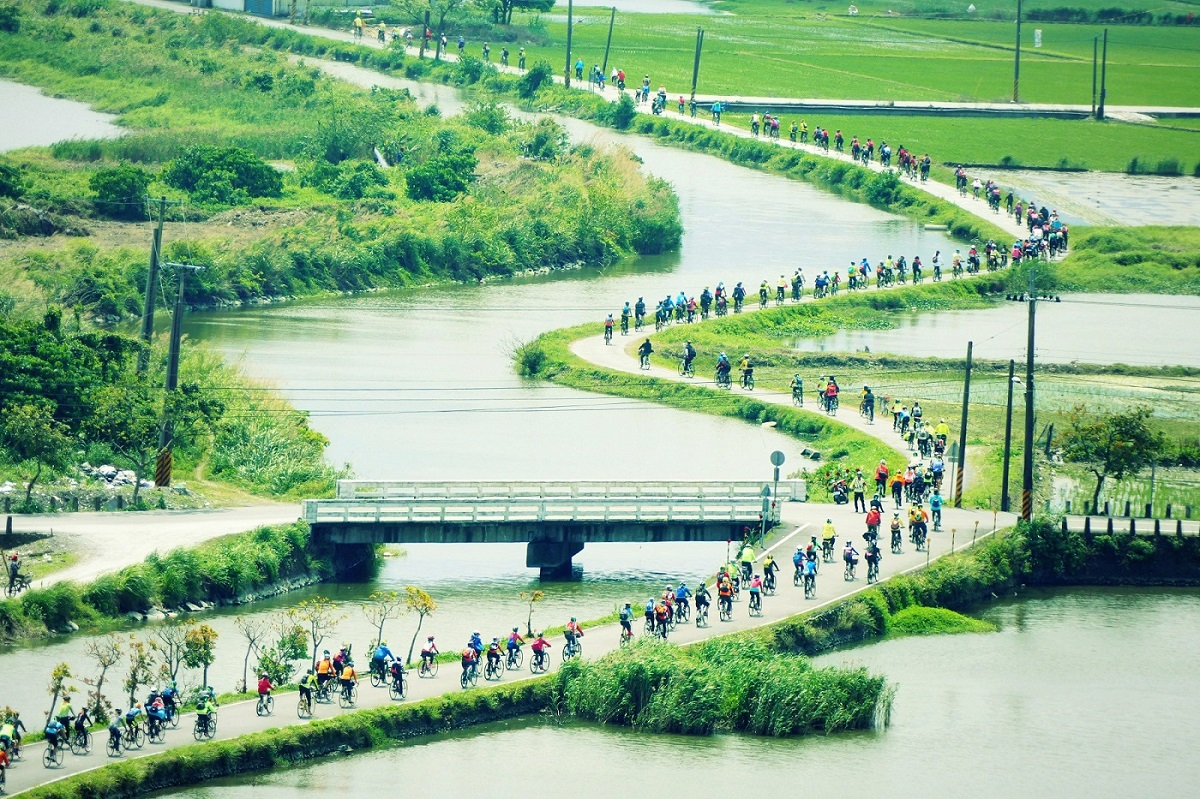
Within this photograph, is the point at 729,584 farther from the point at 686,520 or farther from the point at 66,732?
the point at 66,732

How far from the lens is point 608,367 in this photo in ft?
274

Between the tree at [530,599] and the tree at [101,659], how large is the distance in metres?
9.69

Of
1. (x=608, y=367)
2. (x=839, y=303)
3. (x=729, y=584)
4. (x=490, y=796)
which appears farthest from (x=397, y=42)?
(x=490, y=796)

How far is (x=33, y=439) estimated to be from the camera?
5831 centimetres

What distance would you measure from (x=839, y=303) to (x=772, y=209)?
26128mm

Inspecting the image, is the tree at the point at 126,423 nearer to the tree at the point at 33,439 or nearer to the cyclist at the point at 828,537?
the tree at the point at 33,439

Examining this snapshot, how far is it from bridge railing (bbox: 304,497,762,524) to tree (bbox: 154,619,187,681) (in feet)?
23.2

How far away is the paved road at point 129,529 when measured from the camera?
54.7m

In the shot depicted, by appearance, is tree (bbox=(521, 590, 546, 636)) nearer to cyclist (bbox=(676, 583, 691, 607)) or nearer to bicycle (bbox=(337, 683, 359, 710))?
cyclist (bbox=(676, 583, 691, 607))

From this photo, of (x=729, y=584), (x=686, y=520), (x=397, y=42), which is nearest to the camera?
(x=729, y=584)

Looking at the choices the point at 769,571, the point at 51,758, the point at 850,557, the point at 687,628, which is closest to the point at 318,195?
the point at 850,557

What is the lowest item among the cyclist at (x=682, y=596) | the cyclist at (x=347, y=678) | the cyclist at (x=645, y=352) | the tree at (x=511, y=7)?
the cyclist at (x=347, y=678)

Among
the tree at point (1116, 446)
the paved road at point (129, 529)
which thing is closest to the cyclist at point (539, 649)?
the paved road at point (129, 529)

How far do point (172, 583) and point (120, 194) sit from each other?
55685 mm
